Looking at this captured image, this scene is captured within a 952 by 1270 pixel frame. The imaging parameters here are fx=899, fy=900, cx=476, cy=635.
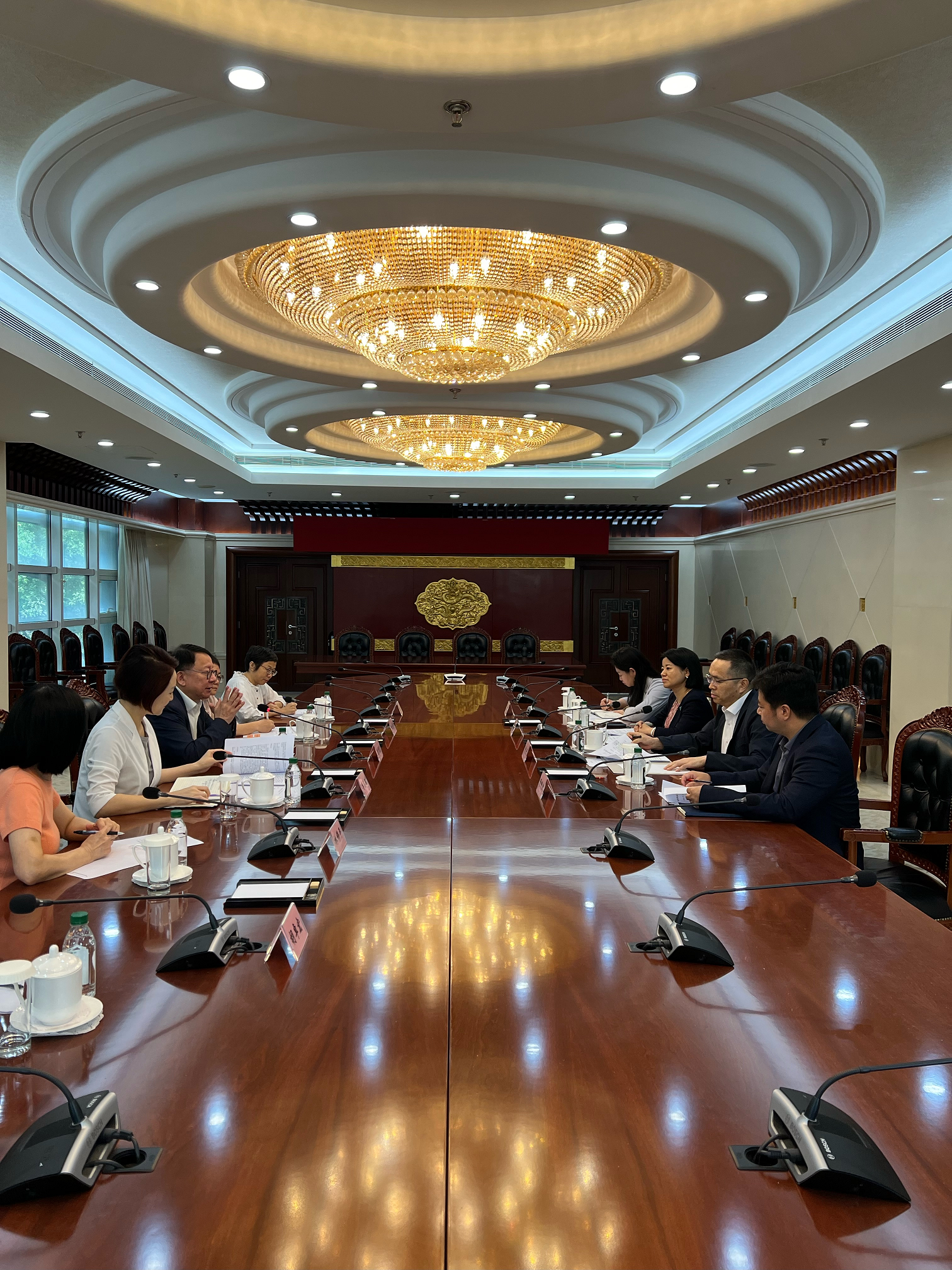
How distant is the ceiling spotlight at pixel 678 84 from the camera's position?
7.89ft

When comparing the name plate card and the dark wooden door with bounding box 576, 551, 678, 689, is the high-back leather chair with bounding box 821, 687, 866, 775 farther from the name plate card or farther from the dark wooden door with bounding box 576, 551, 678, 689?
the dark wooden door with bounding box 576, 551, 678, 689

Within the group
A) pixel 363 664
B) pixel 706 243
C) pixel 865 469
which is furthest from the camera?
pixel 363 664

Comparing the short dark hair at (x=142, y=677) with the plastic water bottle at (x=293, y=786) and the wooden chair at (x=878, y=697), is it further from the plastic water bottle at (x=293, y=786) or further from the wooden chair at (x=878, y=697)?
the wooden chair at (x=878, y=697)

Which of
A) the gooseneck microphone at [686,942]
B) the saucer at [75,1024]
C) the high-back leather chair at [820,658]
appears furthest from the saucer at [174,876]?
the high-back leather chair at [820,658]

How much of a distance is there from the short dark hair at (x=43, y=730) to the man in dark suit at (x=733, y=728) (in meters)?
2.64

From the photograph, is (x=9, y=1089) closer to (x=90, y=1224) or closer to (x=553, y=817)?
(x=90, y=1224)

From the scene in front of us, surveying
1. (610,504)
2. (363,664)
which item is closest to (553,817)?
(363,664)

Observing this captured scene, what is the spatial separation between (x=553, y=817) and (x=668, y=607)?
11.3 metres

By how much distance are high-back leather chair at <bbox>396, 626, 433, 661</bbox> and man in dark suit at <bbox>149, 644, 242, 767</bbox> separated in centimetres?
678

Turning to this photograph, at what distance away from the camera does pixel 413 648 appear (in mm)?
12273

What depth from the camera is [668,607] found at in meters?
14.1

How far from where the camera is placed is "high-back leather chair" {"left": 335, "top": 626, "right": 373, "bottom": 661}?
12539 mm

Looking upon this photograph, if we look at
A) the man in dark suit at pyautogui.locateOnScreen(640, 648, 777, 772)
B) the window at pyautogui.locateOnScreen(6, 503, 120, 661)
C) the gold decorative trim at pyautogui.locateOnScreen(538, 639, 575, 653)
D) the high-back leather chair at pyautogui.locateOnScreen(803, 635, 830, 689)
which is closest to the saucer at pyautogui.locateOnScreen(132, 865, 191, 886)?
the man in dark suit at pyautogui.locateOnScreen(640, 648, 777, 772)

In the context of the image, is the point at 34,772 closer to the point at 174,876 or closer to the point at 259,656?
the point at 174,876
